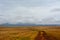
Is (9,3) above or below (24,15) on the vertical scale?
above

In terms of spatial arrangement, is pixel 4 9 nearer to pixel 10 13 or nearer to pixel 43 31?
pixel 10 13

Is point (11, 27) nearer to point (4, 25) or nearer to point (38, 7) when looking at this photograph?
point (4, 25)

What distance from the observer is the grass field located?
171 cm

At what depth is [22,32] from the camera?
1.72m

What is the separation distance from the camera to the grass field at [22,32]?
171 cm

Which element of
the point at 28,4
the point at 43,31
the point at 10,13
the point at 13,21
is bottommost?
the point at 43,31

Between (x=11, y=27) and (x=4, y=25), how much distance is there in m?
0.11

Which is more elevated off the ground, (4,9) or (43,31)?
(4,9)

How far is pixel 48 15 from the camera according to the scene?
5.71ft

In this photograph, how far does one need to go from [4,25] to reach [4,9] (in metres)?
0.23

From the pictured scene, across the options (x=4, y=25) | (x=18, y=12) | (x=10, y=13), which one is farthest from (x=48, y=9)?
(x=4, y=25)

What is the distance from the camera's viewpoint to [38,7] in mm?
1751

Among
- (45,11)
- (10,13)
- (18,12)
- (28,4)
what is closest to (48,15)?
(45,11)

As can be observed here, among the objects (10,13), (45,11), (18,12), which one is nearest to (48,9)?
(45,11)
